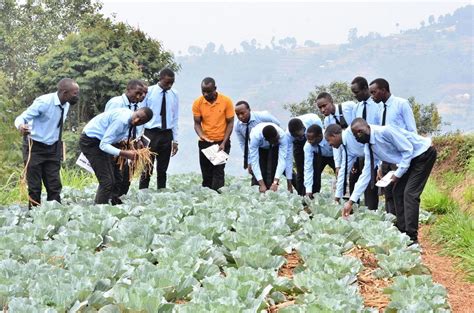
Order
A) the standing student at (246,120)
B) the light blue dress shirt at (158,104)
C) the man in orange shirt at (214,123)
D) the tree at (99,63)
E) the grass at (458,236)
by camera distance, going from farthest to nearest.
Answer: the tree at (99,63) → the man in orange shirt at (214,123) → the standing student at (246,120) → the light blue dress shirt at (158,104) → the grass at (458,236)

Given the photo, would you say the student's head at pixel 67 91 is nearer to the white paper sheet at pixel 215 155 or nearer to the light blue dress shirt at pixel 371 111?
the white paper sheet at pixel 215 155

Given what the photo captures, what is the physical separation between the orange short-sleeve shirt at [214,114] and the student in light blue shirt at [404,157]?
8.22 feet

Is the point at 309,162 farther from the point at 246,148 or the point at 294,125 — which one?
the point at 246,148

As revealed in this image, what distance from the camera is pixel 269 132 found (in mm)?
7562

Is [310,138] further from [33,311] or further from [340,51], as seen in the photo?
[340,51]

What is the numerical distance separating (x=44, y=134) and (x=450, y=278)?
4277 millimetres

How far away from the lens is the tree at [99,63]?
807 inches

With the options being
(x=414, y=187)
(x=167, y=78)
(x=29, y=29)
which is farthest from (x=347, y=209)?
(x=29, y=29)

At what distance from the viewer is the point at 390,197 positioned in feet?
22.6

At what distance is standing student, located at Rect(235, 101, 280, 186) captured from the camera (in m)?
8.02

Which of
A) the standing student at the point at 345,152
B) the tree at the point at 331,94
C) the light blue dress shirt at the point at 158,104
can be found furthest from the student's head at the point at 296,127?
the tree at the point at 331,94

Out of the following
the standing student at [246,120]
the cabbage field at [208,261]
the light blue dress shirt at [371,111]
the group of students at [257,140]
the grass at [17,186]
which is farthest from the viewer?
the grass at [17,186]

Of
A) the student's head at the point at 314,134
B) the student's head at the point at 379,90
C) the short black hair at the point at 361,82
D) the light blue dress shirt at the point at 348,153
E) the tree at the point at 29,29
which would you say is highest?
the tree at the point at 29,29

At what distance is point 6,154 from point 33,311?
12449 millimetres
